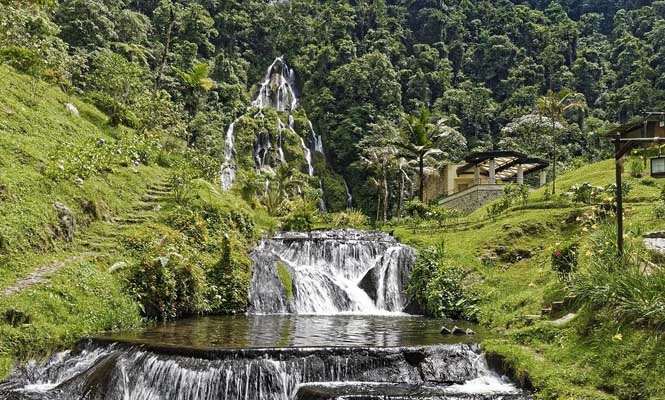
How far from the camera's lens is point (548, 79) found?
73.6m

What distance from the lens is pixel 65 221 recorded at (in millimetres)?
15242

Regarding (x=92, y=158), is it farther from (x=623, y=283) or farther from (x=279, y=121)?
(x=279, y=121)

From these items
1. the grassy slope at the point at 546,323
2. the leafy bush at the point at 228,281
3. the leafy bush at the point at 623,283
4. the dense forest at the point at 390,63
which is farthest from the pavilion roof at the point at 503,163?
the leafy bush at the point at 623,283

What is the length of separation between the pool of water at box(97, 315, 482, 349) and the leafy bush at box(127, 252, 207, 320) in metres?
0.54

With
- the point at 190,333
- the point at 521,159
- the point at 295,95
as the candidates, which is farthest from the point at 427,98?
the point at 190,333

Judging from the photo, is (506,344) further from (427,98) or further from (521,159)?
(427,98)

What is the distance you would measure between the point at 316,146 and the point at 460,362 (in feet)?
170

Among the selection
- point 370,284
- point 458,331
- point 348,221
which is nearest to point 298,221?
point 348,221

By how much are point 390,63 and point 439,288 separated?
5603 cm

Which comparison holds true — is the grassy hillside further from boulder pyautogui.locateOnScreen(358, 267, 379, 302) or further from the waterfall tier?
boulder pyautogui.locateOnScreen(358, 267, 379, 302)

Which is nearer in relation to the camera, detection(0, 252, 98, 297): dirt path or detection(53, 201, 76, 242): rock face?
detection(0, 252, 98, 297): dirt path

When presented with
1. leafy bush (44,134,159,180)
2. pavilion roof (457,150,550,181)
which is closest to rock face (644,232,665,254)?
leafy bush (44,134,159,180)

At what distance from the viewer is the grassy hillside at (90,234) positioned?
12234 millimetres

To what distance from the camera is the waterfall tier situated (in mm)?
10016
